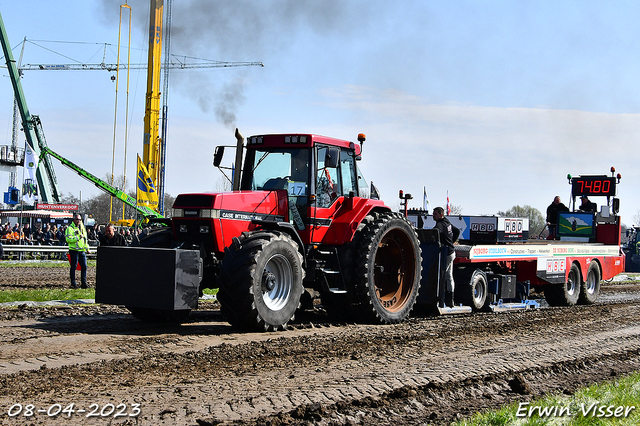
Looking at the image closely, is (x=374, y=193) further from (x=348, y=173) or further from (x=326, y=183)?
(x=326, y=183)

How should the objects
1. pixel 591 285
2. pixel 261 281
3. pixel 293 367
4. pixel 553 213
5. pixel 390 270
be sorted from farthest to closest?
pixel 553 213 < pixel 591 285 < pixel 390 270 < pixel 261 281 < pixel 293 367

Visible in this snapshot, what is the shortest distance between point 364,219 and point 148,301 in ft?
12.3

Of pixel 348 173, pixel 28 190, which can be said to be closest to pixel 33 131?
pixel 28 190

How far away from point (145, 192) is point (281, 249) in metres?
19.0

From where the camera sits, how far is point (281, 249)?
28.2ft

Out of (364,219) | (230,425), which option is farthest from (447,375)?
(364,219)

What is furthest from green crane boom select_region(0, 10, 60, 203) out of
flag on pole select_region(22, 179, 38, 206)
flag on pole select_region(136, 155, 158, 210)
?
flag on pole select_region(136, 155, 158, 210)

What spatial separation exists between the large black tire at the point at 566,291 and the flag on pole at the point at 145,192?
16.3 m

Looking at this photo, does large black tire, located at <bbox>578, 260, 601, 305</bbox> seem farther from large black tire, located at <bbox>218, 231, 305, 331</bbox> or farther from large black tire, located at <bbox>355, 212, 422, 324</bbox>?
large black tire, located at <bbox>218, 231, 305, 331</bbox>

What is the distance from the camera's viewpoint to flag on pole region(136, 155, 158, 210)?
2609cm

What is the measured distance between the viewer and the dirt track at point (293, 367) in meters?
5.11

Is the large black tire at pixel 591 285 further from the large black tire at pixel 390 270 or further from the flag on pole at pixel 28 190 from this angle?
the flag on pole at pixel 28 190

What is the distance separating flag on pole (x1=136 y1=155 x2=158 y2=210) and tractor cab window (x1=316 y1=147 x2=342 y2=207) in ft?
56.3

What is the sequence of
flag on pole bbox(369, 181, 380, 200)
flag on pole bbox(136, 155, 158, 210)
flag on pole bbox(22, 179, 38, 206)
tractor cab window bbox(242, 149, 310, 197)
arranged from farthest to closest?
flag on pole bbox(22, 179, 38, 206)
flag on pole bbox(136, 155, 158, 210)
flag on pole bbox(369, 181, 380, 200)
tractor cab window bbox(242, 149, 310, 197)
